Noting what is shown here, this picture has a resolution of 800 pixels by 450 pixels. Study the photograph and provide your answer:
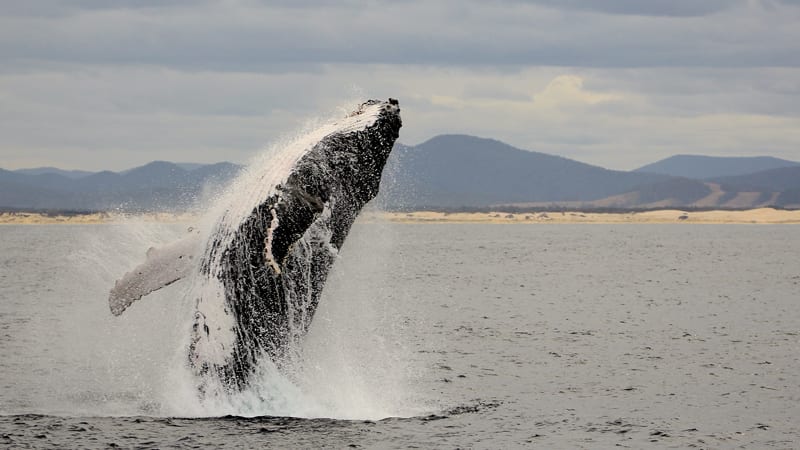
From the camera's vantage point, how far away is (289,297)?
41.7ft

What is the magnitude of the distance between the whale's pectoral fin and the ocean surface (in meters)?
0.51

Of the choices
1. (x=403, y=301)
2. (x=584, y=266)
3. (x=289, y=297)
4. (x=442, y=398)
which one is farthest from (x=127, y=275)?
(x=584, y=266)

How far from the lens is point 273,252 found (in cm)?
1176

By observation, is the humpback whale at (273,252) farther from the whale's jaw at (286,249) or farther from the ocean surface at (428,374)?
the ocean surface at (428,374)

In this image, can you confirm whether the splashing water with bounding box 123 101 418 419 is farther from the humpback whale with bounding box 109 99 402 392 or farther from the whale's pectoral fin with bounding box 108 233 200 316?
the whale's pectoral fin with bounding box 108 233 200 316

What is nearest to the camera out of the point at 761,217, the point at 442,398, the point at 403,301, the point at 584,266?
the point at 442,398

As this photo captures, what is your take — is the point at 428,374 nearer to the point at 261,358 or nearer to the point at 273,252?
the point at 261,358

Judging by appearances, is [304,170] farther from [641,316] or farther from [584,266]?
[584,266]

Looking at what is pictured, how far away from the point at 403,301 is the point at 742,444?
23.1 meters

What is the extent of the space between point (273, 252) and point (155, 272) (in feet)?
4.85

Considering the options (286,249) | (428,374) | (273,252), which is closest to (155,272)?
(273,252)

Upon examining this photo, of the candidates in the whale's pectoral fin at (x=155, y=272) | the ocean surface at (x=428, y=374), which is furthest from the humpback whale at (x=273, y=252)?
the ocean surface at (x=428, y=374)

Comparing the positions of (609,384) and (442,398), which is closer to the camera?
(442,398)

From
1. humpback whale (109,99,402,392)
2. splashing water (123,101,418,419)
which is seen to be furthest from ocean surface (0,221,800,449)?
humpback whale (109,99,402,392)
